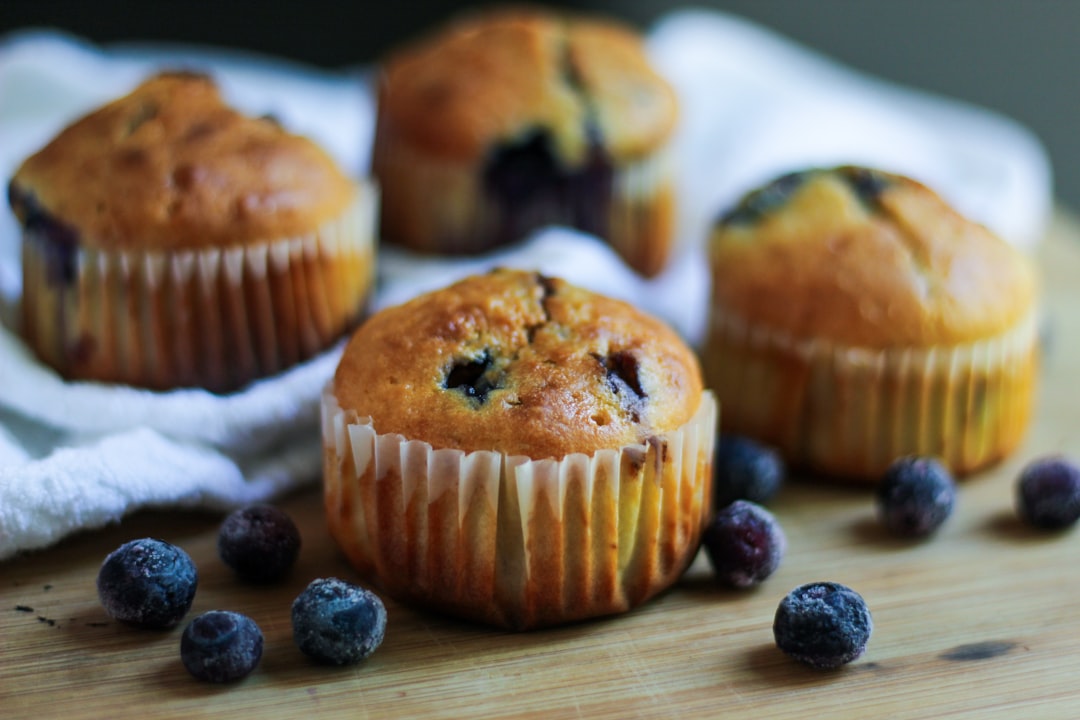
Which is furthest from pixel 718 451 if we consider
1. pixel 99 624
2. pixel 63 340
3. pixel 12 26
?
pixel 12 26

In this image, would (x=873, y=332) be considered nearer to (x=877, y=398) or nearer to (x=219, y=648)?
(x=877, y=398)

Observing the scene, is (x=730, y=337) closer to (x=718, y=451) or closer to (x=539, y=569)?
(x=718, y=451)

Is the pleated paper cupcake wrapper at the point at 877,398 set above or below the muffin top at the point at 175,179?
below

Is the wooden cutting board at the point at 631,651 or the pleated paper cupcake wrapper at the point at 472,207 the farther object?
the pleated paper cupcake wrapper at the point at 472,207

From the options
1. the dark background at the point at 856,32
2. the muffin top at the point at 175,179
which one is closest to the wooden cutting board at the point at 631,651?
the muffin top at the point at 175,179

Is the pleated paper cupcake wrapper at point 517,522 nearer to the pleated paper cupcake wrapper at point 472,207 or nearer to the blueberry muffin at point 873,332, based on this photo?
the blueberry muffin at point 873,332

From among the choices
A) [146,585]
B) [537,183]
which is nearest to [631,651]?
[146,585]
